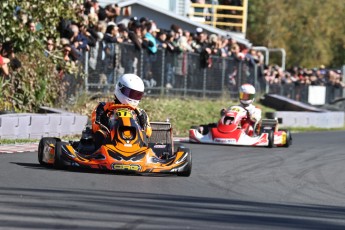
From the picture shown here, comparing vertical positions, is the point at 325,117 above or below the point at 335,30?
below

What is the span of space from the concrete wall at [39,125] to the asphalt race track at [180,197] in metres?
1.76

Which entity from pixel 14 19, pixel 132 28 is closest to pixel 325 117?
pixel 132 28

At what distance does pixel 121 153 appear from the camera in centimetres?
1216

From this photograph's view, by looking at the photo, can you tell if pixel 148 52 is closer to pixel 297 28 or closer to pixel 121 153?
pixel 121 153

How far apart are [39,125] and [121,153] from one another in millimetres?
5463

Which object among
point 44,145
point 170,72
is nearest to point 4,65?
point 44,145

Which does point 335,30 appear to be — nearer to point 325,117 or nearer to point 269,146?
point 325,117

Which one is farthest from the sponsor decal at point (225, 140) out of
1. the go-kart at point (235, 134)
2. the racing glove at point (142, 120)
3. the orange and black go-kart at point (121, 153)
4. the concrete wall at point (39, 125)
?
the racing glove at point (142, 120)

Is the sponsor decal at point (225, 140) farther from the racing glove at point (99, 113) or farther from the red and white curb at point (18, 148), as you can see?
the racing glove at point (99, 113)

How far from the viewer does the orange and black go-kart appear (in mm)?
12141

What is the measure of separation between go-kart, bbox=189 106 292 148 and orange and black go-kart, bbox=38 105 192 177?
20.6 ft

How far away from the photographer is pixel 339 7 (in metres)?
53.2

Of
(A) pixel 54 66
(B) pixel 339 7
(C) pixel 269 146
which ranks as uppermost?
(B) pixel 339 7

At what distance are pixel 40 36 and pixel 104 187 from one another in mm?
9209
